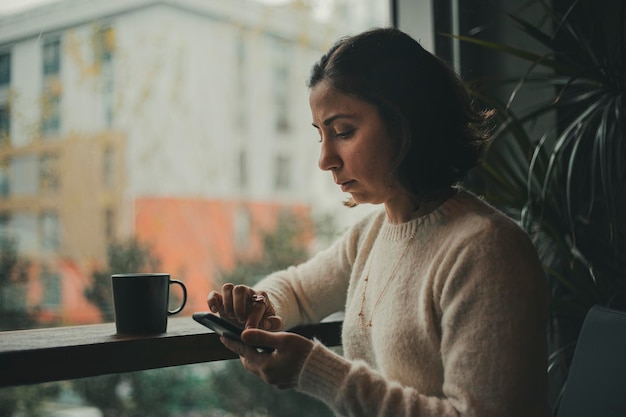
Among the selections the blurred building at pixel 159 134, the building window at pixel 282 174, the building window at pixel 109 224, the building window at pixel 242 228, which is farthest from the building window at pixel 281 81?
the building window at pixel 109 224

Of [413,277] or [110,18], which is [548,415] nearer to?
[413,277]

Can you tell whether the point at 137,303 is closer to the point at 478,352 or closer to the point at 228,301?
the point at 228,301

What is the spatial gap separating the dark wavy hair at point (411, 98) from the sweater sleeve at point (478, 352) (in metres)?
0.18

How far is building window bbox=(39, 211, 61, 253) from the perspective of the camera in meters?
2.14

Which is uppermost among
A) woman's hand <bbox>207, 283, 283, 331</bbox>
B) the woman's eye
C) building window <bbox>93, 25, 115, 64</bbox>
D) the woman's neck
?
building window <bbox>93, 25, 115, 64</bbox>

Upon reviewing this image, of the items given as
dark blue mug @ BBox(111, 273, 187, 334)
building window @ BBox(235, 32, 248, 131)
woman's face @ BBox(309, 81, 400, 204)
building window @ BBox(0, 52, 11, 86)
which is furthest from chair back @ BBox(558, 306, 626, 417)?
building window @ BBox(235, 32, 248, 131)

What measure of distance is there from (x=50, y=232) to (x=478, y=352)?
1672 millimetres

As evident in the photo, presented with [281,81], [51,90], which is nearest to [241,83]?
[281,81]

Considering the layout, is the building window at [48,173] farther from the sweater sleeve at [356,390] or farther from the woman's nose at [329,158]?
the sweater sleeve at [356,390]

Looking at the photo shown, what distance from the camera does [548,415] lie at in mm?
992

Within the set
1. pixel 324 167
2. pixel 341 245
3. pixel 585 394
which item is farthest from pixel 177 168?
pixel 585 394

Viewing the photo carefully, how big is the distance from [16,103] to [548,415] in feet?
5.70

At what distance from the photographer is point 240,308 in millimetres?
1194

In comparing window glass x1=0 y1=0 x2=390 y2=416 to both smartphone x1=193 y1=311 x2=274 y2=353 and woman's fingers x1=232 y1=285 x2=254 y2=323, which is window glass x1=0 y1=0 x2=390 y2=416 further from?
smartphone x1=193 y1=311 x2=274 y2=353
